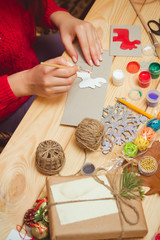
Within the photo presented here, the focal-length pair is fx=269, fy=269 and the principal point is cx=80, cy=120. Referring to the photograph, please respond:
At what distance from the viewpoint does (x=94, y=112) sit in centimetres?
102

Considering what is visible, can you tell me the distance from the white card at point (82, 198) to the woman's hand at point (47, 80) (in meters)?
0.40

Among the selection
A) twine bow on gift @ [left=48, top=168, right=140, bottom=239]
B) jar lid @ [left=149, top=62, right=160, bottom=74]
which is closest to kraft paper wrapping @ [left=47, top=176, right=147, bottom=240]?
twine bow on gift @ [left=48, top=168, right=140, bottom=239]

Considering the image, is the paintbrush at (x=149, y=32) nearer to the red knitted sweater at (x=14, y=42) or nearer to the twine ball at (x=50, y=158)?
the red knitted sweater at (x=14, y=42)

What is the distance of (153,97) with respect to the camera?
1.03 meters

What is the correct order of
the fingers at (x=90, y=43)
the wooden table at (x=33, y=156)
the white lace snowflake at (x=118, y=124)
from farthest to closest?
the fingers at (x=90, y=43) → the white lace snowflake at (x=118, y=124) → the wooden table at (x=33, y=156)

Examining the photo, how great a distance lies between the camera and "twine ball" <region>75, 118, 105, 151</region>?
88cm

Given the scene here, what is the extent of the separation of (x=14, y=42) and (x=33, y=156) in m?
0.54

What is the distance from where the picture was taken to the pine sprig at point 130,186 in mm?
774

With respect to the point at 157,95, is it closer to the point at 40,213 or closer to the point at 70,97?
the point at 70,97

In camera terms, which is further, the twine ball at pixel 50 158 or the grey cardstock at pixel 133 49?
the grey cardstock at pixel 133 49

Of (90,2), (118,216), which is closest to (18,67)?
(118,216)

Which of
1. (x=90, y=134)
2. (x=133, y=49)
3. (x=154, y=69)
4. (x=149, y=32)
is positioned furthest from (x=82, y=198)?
(x=149, y=32)

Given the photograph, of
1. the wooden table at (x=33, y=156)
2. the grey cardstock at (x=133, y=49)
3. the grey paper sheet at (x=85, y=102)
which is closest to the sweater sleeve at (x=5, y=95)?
the wooden table at (x=33, y=156)

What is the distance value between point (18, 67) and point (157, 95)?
665 mm
